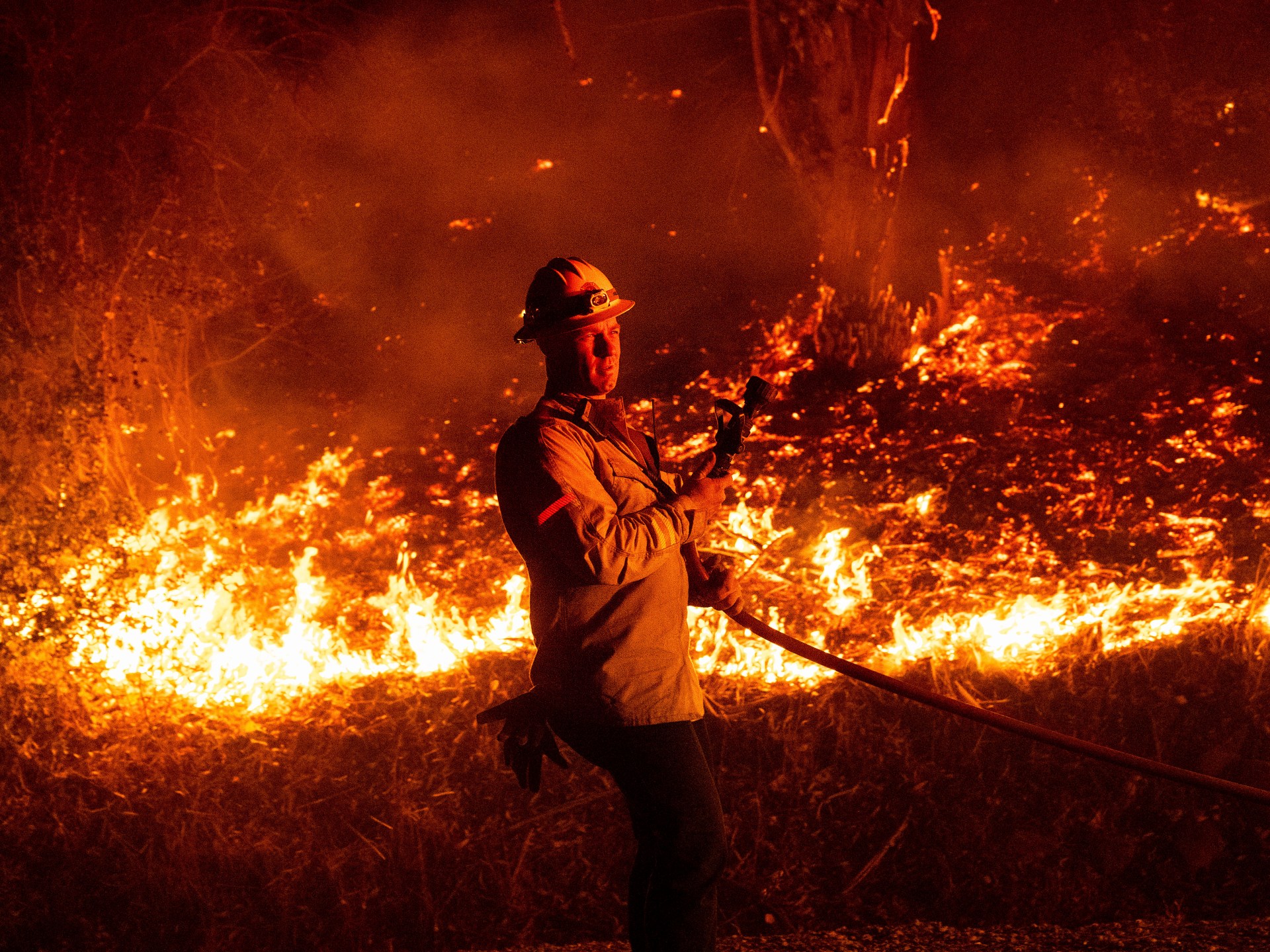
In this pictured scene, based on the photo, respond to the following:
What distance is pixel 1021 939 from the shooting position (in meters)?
3.75

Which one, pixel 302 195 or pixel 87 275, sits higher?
pixel 302 195

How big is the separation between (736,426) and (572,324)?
23.2 inches

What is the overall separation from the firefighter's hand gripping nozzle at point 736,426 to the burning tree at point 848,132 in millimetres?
3561

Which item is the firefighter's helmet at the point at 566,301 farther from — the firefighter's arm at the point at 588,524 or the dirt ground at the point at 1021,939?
the dirt ground at the point at 1021,939

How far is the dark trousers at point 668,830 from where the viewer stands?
253cm

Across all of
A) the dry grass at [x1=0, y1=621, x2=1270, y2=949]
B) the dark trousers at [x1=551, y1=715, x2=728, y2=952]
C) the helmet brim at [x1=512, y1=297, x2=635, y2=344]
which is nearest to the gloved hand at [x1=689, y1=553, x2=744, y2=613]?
the dark trousers at [x1=551, y1=715, x2=728, y2=952]

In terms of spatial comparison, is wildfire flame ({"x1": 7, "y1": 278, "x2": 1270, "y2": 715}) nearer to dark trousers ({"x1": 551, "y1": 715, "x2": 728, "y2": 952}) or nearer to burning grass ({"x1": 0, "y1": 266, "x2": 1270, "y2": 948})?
burning grass ({"x1": 0, "y1": 266, "x2": 1270, "y2": 948})

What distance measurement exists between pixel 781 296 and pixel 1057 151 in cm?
245

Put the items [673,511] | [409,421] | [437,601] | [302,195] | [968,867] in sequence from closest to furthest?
[673,511]
[968,867]
[437,601]
[409,421]
[302,195]

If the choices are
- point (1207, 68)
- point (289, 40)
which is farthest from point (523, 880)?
point (1207, 68)

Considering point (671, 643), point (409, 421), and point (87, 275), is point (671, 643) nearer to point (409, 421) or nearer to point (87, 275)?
point (409, 421)

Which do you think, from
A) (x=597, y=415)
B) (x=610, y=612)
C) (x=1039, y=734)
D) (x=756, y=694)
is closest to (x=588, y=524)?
(x=610, y=612)

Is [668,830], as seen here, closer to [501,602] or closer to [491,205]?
[501,602]

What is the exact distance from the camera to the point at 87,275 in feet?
20.3
